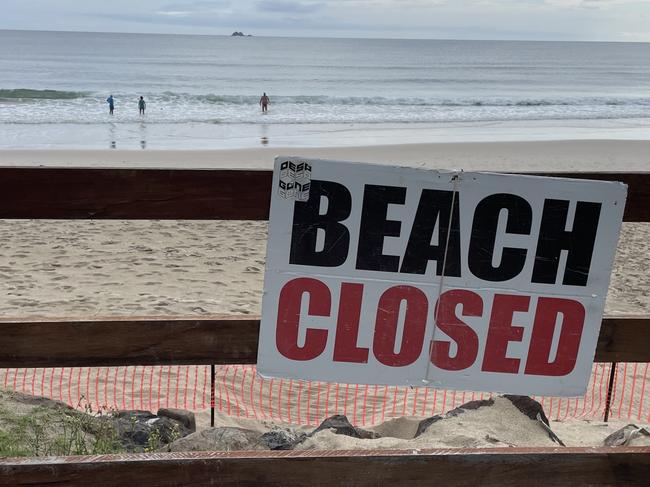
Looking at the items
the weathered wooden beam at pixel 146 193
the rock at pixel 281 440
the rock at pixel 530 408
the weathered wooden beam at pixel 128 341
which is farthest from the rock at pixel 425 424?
the weathered wooden beam at pixel 146 193

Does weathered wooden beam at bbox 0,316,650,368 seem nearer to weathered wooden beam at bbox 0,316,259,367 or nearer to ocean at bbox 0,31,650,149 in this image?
weathered wooden beam at bbox 0,316,259,367

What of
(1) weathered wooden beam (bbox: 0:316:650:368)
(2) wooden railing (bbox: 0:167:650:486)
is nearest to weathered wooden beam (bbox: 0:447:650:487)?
(2) wooden railing (bbox: 0:167:650:486)

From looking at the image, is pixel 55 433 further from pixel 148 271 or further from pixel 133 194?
pixel 148 271

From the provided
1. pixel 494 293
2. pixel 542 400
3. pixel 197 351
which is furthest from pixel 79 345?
pixel 542 400

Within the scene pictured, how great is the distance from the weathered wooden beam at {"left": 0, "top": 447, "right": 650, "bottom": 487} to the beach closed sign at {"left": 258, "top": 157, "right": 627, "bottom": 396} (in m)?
0.65

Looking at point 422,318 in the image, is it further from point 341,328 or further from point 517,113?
point 517,113

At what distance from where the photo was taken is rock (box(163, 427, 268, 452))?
339cm

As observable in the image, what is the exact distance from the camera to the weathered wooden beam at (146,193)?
2.30 m

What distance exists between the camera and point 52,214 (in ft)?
7.67

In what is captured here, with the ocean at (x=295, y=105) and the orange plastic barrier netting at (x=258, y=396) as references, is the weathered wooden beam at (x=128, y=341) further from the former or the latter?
the ocean at (x=295, y=105)

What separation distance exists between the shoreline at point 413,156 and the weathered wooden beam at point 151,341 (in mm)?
15774

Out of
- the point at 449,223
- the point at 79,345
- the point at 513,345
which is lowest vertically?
the point at 79,345

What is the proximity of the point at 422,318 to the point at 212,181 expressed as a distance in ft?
2.59

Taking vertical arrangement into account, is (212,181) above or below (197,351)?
above
